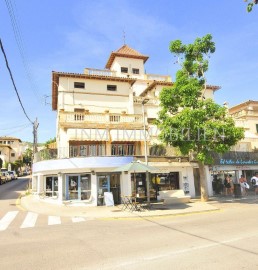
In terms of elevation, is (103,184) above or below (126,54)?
below

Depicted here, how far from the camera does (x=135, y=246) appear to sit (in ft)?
29.3

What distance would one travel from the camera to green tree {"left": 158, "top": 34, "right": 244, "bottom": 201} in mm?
19922

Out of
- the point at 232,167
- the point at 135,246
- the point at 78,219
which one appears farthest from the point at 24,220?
the point at 232,167

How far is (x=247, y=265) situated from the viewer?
6691 mm

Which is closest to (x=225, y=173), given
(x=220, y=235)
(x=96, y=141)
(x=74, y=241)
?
(x=96, y=141)

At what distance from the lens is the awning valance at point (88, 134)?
2318cm

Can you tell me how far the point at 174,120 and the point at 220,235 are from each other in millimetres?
11121

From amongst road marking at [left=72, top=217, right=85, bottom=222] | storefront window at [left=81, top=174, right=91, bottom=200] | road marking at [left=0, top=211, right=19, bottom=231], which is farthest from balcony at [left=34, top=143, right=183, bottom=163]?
road marking at [left=72, top=217, right=85, bottom=222]

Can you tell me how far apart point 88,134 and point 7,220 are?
10333 mm

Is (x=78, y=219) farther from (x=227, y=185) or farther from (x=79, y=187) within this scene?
(x=227, y=185)

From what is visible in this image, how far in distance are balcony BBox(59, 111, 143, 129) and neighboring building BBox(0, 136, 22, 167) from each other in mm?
61291

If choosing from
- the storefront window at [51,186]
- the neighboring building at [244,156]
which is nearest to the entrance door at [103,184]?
the storefront window at [51,186]

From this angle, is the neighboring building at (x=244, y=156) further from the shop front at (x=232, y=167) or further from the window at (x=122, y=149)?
the window at (x=122, y=149)

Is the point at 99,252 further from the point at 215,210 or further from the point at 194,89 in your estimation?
the point at 194,89
